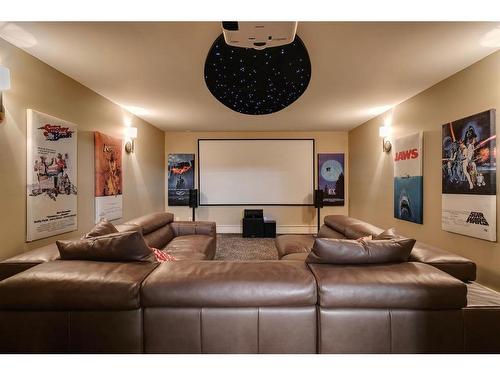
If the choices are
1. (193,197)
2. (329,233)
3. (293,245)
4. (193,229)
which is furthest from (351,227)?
(193,197)

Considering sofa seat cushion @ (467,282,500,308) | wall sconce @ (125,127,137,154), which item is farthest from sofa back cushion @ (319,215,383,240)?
wall sconce @ (125,127,137,154)

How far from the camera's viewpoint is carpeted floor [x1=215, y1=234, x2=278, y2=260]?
4.06 metres

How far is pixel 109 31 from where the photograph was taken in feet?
5.90

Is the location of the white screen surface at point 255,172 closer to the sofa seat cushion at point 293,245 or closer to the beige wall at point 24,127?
the beige wall at point 24,127

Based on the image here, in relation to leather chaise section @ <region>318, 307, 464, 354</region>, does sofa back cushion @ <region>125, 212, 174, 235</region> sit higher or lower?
higher

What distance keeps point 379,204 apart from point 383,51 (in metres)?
2.67

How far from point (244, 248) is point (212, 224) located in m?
0.97

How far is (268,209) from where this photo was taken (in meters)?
5.88

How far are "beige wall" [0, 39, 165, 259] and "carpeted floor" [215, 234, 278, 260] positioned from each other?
1.61 meters

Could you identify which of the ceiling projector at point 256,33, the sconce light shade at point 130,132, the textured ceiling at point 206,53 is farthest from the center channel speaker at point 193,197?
the ceiling projector at point 256,33

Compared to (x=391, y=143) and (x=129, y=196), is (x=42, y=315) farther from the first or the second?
(x=391, y=143)

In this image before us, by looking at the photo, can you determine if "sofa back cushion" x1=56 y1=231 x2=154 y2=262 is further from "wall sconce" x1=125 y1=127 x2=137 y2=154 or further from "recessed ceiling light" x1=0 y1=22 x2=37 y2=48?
"wall sconce" x1=125 y1=127 x2=137 y2=154
